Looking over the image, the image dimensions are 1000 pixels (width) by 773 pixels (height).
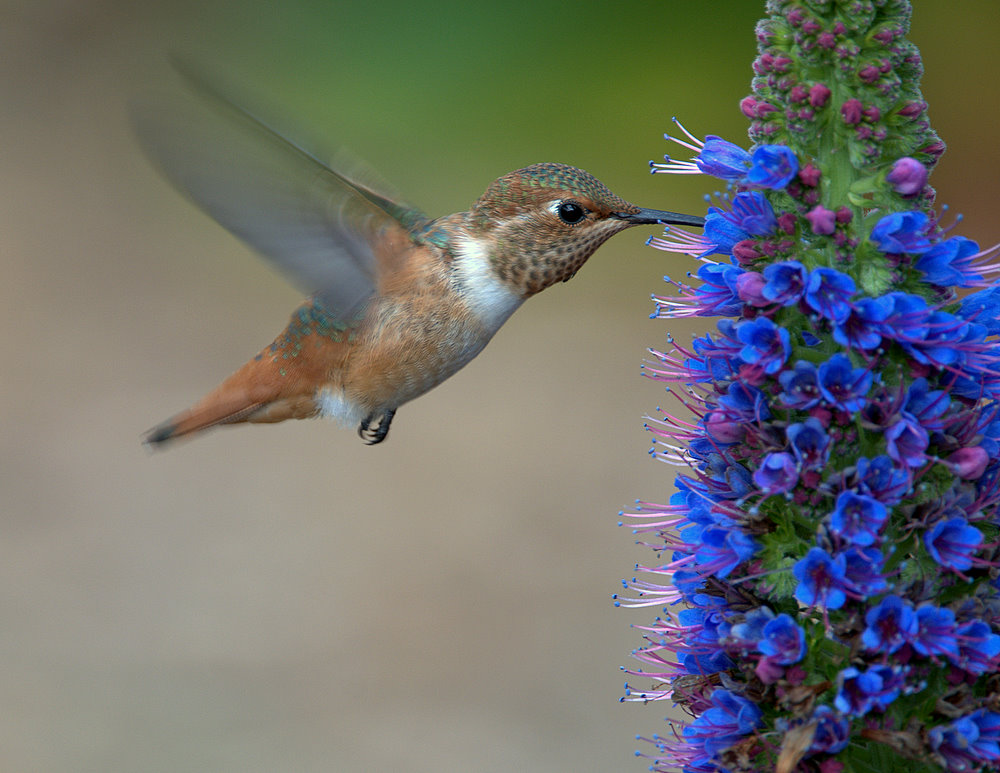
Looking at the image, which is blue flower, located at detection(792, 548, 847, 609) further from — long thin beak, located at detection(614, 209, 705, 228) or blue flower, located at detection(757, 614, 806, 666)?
long thin beak, located at detection(614, 209, 705, 228)

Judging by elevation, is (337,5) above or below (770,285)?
above

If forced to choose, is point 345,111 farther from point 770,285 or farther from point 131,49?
point 770,285

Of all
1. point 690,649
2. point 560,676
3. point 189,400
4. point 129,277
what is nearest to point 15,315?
point 129,277

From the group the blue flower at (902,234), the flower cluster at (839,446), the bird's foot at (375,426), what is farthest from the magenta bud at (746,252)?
the bird's foot at (375,426)

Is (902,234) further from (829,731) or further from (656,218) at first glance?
(656,218)

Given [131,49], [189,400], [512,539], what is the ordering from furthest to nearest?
[131,49]
[189,400]
[512,539]

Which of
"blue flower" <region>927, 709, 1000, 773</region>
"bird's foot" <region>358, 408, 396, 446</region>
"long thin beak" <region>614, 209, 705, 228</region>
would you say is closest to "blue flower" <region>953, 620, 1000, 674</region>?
"blue flower" <region>927, 709, 1000, 773</region>

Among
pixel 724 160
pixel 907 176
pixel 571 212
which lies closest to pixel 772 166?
pixel 724 160
